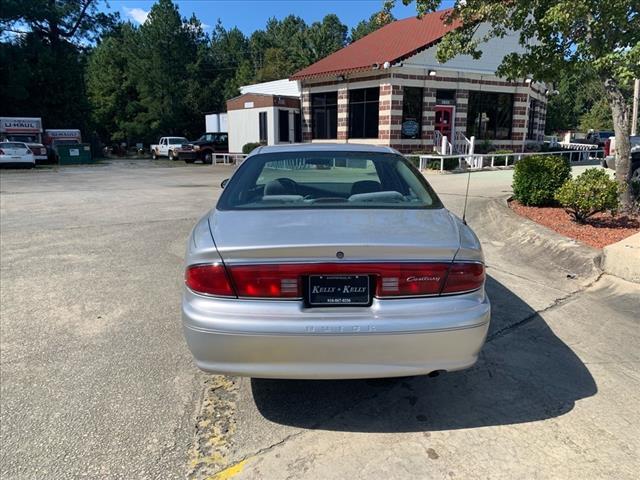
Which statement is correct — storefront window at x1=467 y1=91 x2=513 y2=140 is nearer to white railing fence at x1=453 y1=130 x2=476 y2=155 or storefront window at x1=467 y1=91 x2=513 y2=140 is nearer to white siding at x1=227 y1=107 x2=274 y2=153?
white railing fence at x1=453 y1=130 x2=476 y2=155

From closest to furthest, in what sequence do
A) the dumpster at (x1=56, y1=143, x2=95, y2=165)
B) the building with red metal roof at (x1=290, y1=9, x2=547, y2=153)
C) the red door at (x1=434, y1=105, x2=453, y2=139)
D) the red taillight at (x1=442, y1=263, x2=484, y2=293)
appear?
the red taillight at (x1=442, y1=263, x2=484, y2=293), the building with red metal roof at (x1=290, y1=9, x2=547, y2=153), the red door at (x1=434, y1=105, x2=453, y2=139), the dumpster at (x1=56, y1=143, x2=95, y2=165)

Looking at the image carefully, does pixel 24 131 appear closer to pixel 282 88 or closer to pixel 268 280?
pixel 282 88

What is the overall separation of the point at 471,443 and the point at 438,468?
0.33 meters

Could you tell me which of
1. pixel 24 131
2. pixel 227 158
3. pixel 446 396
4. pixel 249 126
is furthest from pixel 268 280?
pixel 24 131

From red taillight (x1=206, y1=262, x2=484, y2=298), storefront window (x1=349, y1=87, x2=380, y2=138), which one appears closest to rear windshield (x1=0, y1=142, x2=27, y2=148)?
storefront window (x1=349, y1=87, x2=380, y2=138)

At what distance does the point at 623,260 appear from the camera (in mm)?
5848

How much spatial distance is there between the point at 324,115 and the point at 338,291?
81.8 ft

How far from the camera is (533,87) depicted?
90.5 ft

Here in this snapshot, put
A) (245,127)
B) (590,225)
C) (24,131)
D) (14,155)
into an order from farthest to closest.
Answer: (24,131) < (245,127) < (14,155) < (590,225)

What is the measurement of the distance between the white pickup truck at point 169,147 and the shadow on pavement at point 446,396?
3366 cm

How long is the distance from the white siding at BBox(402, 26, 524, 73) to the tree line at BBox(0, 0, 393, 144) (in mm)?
24262

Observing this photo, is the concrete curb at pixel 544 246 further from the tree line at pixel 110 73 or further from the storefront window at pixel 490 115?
the tree line at pixel 110 73

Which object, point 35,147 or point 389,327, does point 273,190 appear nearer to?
point 389,327

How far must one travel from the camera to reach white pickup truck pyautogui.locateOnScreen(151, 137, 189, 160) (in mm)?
35438
